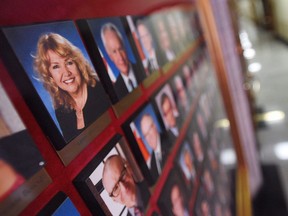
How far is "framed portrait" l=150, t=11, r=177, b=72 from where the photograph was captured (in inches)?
51.5

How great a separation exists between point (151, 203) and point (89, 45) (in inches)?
20.5

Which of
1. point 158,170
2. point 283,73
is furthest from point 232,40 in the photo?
point 283,73

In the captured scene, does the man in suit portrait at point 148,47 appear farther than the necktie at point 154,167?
Yes

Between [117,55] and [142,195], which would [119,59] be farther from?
[142,195]

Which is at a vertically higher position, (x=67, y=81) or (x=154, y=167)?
(x=67, y=81)

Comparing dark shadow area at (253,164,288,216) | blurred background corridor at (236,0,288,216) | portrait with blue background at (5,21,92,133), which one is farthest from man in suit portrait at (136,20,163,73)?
dark shadow area at (253,164,288,216)

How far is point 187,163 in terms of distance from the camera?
1.34 metres

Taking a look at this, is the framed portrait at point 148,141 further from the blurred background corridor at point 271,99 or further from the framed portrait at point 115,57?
the blurred background corridor at point 271,99

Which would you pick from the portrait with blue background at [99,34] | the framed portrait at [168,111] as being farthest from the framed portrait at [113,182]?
the framed portrait at [168,111]

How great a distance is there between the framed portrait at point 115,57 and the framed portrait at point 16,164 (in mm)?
299

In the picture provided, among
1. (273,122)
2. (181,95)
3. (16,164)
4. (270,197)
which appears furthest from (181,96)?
(273,122)

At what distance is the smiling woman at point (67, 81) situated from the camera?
54 cm

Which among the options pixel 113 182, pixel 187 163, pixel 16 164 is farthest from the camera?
pixel 187 163

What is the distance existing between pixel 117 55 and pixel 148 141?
31cm
